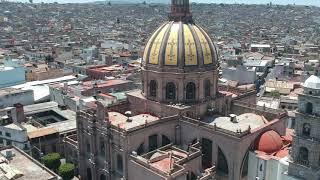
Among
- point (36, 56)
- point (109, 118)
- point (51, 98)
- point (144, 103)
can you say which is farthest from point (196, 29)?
point (36, 56)

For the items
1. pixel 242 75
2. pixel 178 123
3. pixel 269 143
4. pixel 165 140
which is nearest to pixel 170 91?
pixel 178 123

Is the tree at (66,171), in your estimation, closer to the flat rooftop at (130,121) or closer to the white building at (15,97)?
the flat rooftop at (130,121)

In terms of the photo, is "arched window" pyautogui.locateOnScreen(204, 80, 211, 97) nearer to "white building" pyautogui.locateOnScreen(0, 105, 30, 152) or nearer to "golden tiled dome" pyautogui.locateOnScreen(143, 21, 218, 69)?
"golden tiled dome" pyautogui.locateOnScreen(143, 21, 218, 69)

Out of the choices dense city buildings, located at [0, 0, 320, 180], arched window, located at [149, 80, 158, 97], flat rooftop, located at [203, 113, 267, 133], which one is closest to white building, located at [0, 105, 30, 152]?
dense city buildings, located at [0, 0, 320, 180]

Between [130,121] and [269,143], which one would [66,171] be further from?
[269,143]

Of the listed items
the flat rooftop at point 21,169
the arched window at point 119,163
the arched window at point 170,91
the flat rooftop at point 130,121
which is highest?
the arched window at point 170,91

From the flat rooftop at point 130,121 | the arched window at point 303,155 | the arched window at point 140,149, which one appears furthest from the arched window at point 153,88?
the arched window at point 303,155
